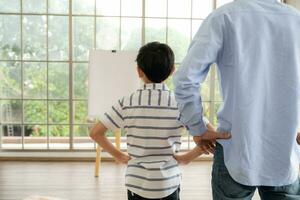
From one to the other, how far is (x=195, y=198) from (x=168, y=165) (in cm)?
220

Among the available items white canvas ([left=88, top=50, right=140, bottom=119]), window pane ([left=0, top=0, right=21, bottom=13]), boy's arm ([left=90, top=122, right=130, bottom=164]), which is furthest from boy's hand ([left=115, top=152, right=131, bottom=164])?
window pane ([left=0, top=0, right=21, bottom=13])

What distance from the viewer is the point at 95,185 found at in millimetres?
3949

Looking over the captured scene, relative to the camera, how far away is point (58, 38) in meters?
5.15

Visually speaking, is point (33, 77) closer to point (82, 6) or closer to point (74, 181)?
point (82, 6)

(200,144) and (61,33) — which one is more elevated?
(61,33)

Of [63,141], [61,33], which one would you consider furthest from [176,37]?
[63,141]

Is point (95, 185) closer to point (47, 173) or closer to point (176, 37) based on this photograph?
point (47, 173)

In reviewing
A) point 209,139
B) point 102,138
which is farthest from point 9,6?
point 209,139

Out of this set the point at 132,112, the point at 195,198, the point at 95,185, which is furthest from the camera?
the point at 95,185

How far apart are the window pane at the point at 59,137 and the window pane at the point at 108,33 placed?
1.25 metres

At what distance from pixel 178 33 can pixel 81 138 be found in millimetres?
2004

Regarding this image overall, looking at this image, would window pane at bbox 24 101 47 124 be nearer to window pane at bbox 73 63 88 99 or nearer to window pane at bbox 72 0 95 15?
window pane at bbox 73 63 88 99

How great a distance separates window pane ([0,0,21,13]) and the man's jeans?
455 centimetres

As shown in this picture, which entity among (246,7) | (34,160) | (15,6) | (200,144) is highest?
(15,6)
